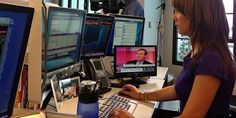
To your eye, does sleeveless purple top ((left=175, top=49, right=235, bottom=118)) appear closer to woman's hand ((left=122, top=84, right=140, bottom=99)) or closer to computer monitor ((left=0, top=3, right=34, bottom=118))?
woman's hand ((left=122, top=84, right=140, bottom=99))

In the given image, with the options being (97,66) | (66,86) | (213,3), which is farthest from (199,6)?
(97,66)

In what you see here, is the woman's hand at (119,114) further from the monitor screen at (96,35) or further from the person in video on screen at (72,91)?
the monitor screen at (96,35)

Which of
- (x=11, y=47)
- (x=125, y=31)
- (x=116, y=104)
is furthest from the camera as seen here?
(x=125, y=31)

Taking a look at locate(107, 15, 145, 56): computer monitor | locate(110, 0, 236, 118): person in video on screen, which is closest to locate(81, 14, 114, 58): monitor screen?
locate(107, 15, 145, 56): computer monitor

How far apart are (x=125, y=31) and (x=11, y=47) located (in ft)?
5.43

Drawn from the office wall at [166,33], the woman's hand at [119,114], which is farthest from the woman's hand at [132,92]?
the office wall at [166,33]

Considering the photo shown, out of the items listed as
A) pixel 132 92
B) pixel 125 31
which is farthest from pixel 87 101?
pixel 125 31

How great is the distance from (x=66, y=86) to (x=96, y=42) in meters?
0.49

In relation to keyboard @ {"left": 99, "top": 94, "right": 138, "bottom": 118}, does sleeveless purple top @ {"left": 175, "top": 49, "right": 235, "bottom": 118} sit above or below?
above

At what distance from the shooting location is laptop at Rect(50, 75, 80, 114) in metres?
1.46

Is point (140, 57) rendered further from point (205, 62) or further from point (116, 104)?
point (205, 62)

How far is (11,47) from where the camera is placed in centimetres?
82

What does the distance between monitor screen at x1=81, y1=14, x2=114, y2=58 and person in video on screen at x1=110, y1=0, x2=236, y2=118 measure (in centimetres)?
61

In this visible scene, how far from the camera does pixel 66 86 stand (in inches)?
62.9
